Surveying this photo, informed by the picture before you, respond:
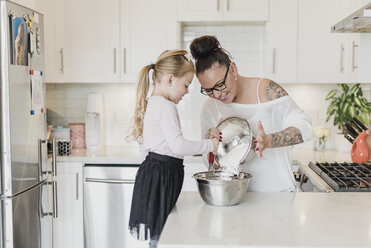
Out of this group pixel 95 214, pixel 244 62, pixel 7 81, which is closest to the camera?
pixel 7 81

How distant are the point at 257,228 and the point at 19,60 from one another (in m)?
1.80

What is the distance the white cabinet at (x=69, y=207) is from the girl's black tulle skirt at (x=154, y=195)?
145cm

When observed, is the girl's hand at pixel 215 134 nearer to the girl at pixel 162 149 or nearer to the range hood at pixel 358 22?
the girl at pixel 162 149

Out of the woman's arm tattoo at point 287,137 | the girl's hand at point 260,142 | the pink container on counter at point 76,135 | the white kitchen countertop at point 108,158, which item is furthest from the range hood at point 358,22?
the pink container on counter at point 76,135

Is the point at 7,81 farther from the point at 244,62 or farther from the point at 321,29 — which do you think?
the point at 321,29

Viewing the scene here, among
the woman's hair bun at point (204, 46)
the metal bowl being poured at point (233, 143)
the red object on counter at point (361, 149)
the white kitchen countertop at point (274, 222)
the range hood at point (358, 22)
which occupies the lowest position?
the white kitchen countertop at point (274, 222)

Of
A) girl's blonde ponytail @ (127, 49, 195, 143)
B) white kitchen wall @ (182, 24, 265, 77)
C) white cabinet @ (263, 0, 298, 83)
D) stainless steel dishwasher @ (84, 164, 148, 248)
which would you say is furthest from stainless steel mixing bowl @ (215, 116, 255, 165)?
white kitchen wall @ (182, 24, 265, 77)

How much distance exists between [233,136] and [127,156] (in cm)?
154

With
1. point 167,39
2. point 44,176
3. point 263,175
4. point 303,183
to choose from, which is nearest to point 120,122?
point 167,39

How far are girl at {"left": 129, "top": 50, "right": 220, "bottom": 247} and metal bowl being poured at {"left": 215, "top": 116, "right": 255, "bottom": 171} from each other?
2.2 inches

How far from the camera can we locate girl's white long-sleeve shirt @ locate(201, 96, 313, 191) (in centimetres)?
217

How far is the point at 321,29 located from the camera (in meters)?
3.53

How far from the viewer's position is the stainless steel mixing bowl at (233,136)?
6.54 ft

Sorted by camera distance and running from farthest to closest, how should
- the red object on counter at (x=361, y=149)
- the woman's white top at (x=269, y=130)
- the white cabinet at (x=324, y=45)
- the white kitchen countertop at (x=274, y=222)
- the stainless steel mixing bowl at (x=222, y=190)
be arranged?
1. the white cabinet at (x=324, y=45)
2. the red object on counter at (x=361, y=149)
3. the woman's white top at (x=269, y=130)
4. the stainless steel mixing bowl at (x=222, y=190)
5. the white kitchen countertop at (x=274, y=222)
